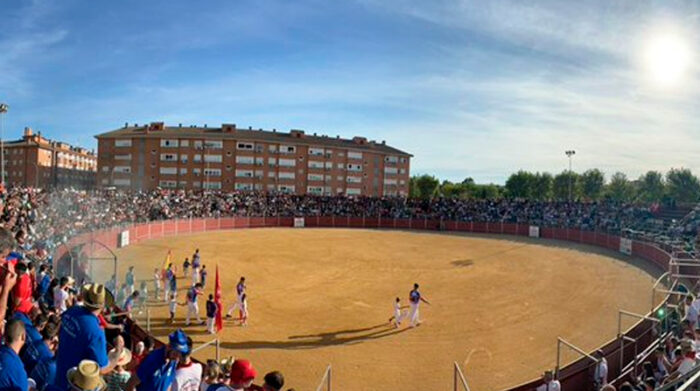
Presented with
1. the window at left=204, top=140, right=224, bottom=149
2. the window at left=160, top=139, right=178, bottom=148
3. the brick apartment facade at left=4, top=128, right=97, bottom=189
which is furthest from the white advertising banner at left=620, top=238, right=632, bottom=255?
the brick apartment facade at left=4, top=128, right=97, bottom=189

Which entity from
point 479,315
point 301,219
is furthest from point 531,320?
point 301,219

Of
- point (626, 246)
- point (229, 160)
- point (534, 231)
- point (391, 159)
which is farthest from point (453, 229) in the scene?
point (391, 159)

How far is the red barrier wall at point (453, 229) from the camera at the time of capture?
11258 millimetres

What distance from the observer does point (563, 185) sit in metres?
118

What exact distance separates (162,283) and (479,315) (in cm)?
1517

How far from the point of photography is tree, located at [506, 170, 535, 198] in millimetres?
120750

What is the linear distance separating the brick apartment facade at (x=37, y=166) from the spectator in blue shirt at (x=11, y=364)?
111 meters

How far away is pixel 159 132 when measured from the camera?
8481 centimetres

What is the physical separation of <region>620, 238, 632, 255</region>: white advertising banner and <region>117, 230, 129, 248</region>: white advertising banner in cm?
3922

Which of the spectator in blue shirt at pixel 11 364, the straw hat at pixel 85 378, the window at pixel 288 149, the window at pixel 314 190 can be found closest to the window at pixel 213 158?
the window at pixel 288 149

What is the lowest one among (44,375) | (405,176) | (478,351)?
(478,351)

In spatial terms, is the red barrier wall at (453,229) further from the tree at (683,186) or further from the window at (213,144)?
the tree at (683,186)

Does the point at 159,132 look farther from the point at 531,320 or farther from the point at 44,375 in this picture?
the point at 44,375

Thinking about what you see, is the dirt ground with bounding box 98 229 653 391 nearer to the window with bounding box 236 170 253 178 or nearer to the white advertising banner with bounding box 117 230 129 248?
the white advertising banner with bounding box 117 230 129 248
